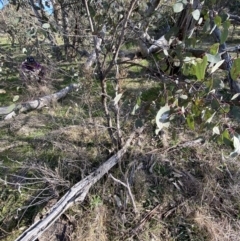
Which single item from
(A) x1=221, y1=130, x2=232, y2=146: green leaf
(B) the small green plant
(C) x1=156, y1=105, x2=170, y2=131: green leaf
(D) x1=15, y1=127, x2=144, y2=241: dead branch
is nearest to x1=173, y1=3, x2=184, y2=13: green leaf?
(C) x1=156, y1=105, x2=170, y2=131: green leaf

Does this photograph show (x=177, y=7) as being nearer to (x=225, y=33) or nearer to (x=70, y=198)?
(x=225, y=33)

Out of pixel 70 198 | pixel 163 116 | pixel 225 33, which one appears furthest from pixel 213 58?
pixel 70 198

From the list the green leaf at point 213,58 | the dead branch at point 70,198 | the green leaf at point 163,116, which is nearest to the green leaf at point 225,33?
the green leaf at point 213,58

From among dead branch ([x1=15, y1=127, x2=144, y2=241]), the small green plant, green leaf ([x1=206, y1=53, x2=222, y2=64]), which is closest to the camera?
green leaf ([x1=206, y1=53, x2=222, y2=64])

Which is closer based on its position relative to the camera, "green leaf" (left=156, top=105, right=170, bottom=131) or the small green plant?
"green leaf" (left=156, top=105, right=170, bottom=131)

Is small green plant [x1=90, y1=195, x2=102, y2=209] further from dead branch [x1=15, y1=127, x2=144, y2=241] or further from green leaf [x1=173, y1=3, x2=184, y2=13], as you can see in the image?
green leaf [x1=173, y1=3, x2=184, y2=13]

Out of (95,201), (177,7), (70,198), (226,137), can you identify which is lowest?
(95,201)

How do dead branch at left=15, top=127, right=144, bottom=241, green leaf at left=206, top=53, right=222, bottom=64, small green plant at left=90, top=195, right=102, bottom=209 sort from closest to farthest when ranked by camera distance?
green leaf at left=206, top=53, right=222, bottom=64 < dead branch at left=15, top=127, right=144, bottom=241 < small green plant at left=90, top=195, right=102, bottom=209

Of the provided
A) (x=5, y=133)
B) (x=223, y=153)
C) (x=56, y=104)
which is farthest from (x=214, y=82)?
(x=56, y=104)

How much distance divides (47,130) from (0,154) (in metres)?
0.58

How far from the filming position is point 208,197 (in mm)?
1946

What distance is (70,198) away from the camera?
1.70 metres

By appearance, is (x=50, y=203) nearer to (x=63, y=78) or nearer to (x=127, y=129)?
(x=127, y=129)

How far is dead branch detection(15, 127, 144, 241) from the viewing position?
1.43 m
